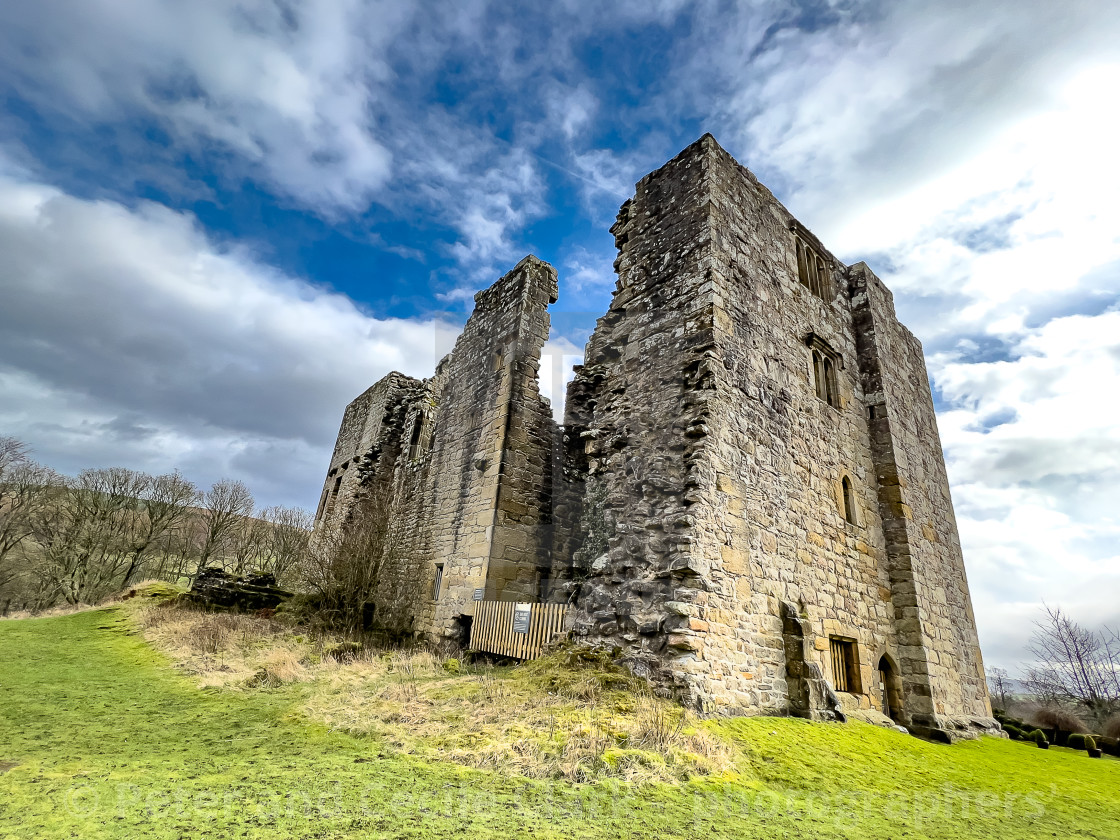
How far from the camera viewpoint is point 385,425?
823 inches

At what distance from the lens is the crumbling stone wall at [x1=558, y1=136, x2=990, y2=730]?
6.93m

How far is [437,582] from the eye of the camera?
500 inches

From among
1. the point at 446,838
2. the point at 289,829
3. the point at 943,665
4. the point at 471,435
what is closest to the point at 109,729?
the point at 289,829

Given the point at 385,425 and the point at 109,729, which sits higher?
the point at 385,425

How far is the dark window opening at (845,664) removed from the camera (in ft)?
27.9

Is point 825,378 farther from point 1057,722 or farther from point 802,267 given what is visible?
point 1057,722

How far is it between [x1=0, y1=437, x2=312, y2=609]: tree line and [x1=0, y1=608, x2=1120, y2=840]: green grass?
54.4 ft

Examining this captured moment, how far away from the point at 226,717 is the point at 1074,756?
42.7ft

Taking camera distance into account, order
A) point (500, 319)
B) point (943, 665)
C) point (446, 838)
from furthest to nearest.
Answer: point (500, 319) < point (943, 665) < point (446, 838)

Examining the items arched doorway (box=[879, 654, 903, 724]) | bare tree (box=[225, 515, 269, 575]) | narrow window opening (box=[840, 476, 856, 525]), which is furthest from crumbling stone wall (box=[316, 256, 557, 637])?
bare tree (box=[225, 515, 269, 575])

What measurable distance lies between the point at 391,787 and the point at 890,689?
925 centimetres

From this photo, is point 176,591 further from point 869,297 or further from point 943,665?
point 869,297

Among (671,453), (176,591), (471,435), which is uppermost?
(471,435)

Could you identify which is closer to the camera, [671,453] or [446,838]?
[446,838]
